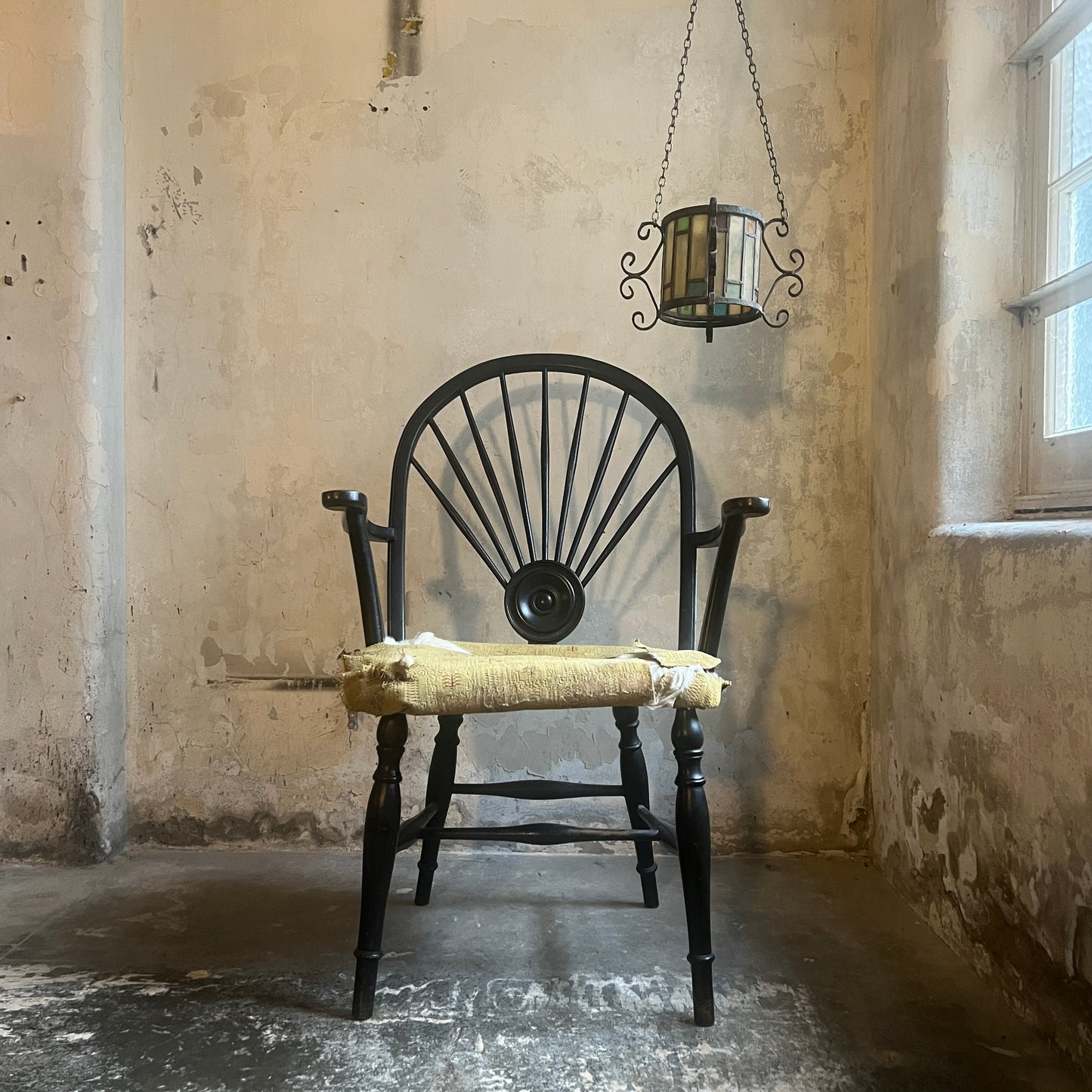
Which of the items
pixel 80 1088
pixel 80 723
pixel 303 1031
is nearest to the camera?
pixel 80 1088

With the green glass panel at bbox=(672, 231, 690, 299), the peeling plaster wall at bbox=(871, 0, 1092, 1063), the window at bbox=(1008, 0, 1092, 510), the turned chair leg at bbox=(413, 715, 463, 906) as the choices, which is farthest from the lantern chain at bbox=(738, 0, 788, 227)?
the turned chair leg at bbox=(413, 715, 463, 906)

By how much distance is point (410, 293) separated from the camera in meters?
1.92

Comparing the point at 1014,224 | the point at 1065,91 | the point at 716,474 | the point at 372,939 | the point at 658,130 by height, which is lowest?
the point at 372,939

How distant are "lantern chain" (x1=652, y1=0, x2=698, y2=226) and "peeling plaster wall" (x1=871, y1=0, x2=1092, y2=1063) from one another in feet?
1.37

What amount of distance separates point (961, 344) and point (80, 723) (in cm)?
193

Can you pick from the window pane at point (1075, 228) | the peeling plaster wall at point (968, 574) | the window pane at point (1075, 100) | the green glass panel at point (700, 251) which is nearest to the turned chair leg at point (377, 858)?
the peeling plaster wall at point (968, 574)

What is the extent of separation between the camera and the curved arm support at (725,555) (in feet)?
4.14

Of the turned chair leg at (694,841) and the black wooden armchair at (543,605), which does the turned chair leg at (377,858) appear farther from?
the turned chair leg at (694,841)

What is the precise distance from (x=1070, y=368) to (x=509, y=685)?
112 centimetres

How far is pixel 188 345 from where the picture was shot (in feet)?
6.32

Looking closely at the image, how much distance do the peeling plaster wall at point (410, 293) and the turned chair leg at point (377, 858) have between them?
28.7 inches

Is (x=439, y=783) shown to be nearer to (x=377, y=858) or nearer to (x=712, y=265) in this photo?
(x=377, y=858)

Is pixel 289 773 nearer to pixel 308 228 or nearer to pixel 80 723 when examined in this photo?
pixel 80 723

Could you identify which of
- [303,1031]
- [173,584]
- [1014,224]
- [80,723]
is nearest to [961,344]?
[1014,224]
